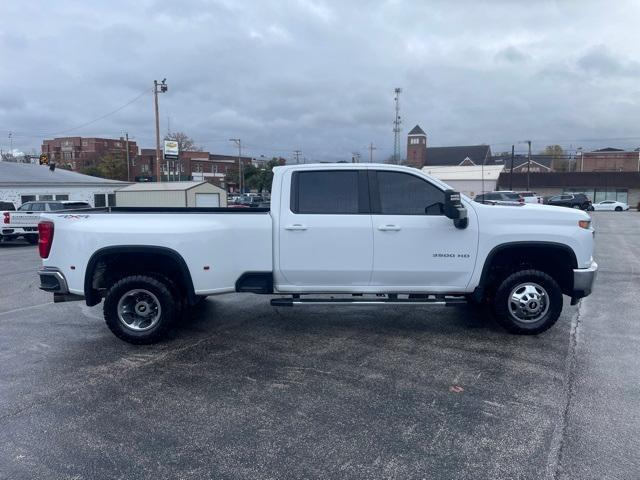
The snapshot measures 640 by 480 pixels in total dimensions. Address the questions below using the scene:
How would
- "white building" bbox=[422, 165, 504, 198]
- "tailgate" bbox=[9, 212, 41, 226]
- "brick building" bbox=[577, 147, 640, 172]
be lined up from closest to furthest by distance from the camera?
"tailgate" bbox=[9, 212, 41, 226] → "white building" bbox=[422, 165, 504, 198] → "brick building" bbox=[577, 147, 640, 172]

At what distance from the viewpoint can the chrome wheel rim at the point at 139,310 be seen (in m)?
5.69

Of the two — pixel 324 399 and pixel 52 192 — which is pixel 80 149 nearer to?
pixel 52 192

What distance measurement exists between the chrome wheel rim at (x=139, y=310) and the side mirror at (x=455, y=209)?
3442 mm

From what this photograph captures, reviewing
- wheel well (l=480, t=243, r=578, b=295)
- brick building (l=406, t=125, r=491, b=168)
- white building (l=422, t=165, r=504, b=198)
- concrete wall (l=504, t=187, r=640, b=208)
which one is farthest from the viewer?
brick building (l=406, t=125, r=491, b=168)

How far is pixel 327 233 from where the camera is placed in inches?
222

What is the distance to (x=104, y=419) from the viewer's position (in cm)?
401

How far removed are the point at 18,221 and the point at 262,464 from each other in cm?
1933

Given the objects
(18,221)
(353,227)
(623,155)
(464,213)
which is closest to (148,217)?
(353,227)

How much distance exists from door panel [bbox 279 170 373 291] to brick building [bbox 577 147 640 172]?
10152cm

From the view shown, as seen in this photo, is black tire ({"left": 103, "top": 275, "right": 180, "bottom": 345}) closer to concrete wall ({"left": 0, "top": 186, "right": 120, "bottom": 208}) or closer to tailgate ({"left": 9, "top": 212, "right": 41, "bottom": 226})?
tailgate ({"left": 9, "top": 212, "right": 41, "bottom": 226})

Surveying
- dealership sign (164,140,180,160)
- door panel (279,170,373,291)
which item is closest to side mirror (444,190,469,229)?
door panel (279,170,373,291)

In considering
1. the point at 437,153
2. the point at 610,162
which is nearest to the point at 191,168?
the point at 437,153

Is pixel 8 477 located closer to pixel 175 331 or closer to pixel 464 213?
pixel 175 331

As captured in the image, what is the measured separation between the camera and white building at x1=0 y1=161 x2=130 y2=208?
102 feet
